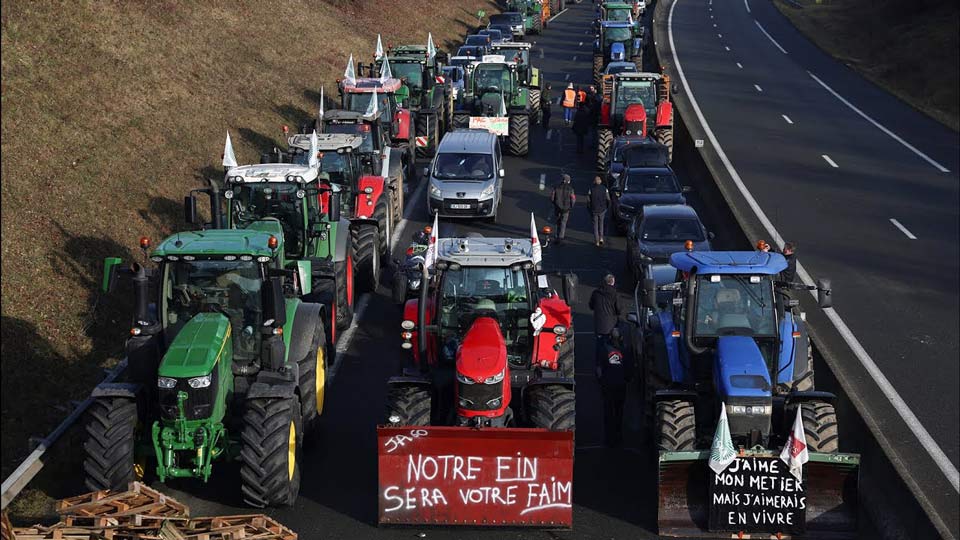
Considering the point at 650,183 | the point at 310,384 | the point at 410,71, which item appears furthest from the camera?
→ the point at 410,71

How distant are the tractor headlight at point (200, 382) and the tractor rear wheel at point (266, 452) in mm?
653

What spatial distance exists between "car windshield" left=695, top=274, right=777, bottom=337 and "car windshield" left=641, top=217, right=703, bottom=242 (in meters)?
9.10

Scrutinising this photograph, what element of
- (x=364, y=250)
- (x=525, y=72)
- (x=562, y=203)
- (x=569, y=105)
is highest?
(x=525, y=72)

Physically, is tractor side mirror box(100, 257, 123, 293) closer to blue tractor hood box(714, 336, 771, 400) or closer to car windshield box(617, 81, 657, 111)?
blue tractor hood box(714, 336, 771, 400)

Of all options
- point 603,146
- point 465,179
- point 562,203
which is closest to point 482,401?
point 562,203

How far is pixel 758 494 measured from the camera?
13.4 metres

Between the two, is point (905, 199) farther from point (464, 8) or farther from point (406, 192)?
point (464, 8)

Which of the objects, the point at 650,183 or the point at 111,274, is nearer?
the point at 111,274

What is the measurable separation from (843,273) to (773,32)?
168 feet

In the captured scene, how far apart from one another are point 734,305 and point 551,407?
2.63m

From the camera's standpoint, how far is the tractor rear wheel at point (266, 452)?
13.6m

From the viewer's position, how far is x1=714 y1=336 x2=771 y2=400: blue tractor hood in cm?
1374

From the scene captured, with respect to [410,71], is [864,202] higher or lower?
lower

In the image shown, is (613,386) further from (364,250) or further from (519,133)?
(519,133)
